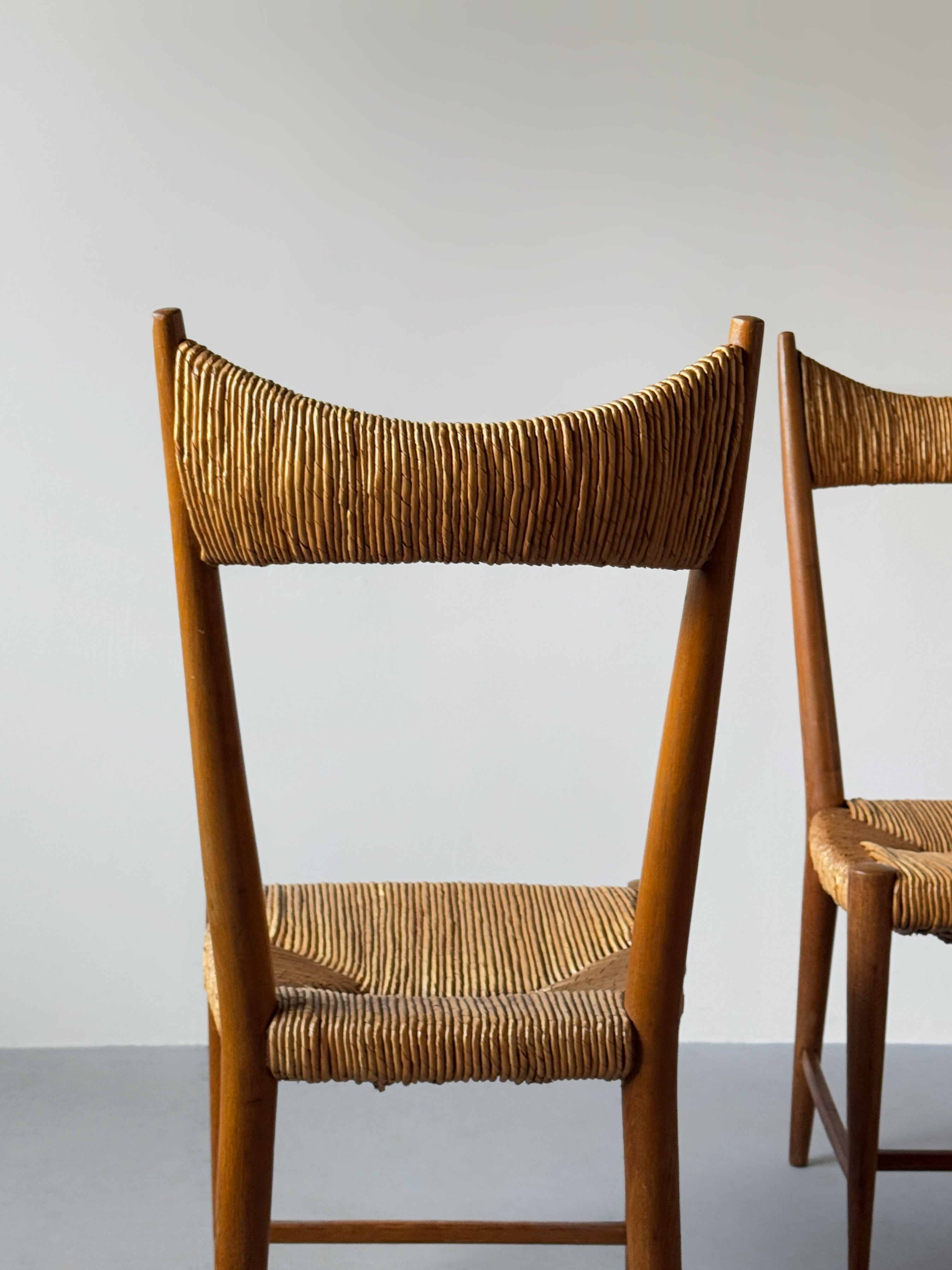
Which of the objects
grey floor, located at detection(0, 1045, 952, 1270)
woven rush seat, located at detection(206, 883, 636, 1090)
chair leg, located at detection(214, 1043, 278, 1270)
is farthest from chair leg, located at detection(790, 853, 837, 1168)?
chair leg, located at detection(214, 1043, 278, 1270)

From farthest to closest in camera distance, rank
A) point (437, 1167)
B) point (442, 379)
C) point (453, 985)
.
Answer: point (442, 379) → point (437, 1167) → point (453, 985)

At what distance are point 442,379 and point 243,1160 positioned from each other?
3.79ft

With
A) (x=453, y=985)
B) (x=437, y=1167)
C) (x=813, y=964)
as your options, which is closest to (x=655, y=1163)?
(x=453, y=985)

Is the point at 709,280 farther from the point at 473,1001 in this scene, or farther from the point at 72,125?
the point at 473,1001

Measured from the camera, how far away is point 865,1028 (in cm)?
109

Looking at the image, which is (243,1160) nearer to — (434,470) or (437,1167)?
(434,470)

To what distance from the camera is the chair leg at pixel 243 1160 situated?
A: 767mm

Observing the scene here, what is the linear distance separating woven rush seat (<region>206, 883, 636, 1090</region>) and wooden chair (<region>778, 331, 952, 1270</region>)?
12.1 inches

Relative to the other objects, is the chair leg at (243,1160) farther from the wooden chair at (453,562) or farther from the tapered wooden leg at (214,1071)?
the tapered wooden leg at (214,1071)

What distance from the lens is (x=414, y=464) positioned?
65cm

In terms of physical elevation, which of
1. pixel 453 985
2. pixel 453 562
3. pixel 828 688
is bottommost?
pixel 453 985

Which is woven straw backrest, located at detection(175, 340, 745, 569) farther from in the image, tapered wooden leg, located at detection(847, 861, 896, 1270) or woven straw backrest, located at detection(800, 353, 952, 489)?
woven straw backrest, located at detection(800, 353, 952, 489)

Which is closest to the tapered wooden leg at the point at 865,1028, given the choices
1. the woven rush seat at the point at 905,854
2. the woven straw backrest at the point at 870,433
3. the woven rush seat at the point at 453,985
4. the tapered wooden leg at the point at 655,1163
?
the woven rush seat at the point at 905,854

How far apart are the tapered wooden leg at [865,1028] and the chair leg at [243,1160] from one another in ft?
1.68
